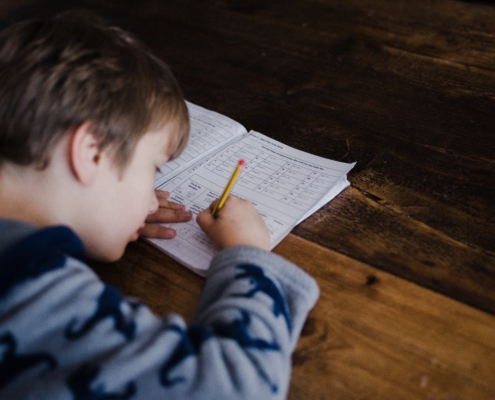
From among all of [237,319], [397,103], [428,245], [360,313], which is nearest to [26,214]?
[237,319]

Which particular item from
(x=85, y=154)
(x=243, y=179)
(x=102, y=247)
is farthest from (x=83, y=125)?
(x=243, y=179)

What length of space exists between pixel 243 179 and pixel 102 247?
0.98 feet

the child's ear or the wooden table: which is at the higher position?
the child's ear

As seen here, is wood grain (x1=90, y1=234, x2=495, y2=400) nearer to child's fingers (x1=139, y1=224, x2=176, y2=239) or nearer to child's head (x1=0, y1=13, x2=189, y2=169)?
Result: child's fingers (x1=139, y1=224, x2=176, y2=239)

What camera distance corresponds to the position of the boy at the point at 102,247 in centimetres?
54

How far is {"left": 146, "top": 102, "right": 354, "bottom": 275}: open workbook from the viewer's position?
82 cm

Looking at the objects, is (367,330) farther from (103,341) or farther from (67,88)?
(67,88)

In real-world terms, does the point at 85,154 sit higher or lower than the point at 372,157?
higher

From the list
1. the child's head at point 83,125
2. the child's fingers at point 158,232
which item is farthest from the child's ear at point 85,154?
the child's fingers at point 158,232

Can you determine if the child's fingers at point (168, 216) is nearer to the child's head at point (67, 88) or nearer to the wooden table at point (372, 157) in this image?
the wooden table at point (372, 157)

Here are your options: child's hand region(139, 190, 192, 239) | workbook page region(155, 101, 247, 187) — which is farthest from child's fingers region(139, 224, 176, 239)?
workbook page region(155, 101, 247, 187)

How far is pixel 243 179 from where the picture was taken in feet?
3.09

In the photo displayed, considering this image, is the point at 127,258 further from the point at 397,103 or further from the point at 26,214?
the point at 397,103

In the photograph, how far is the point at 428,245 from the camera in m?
0.79
